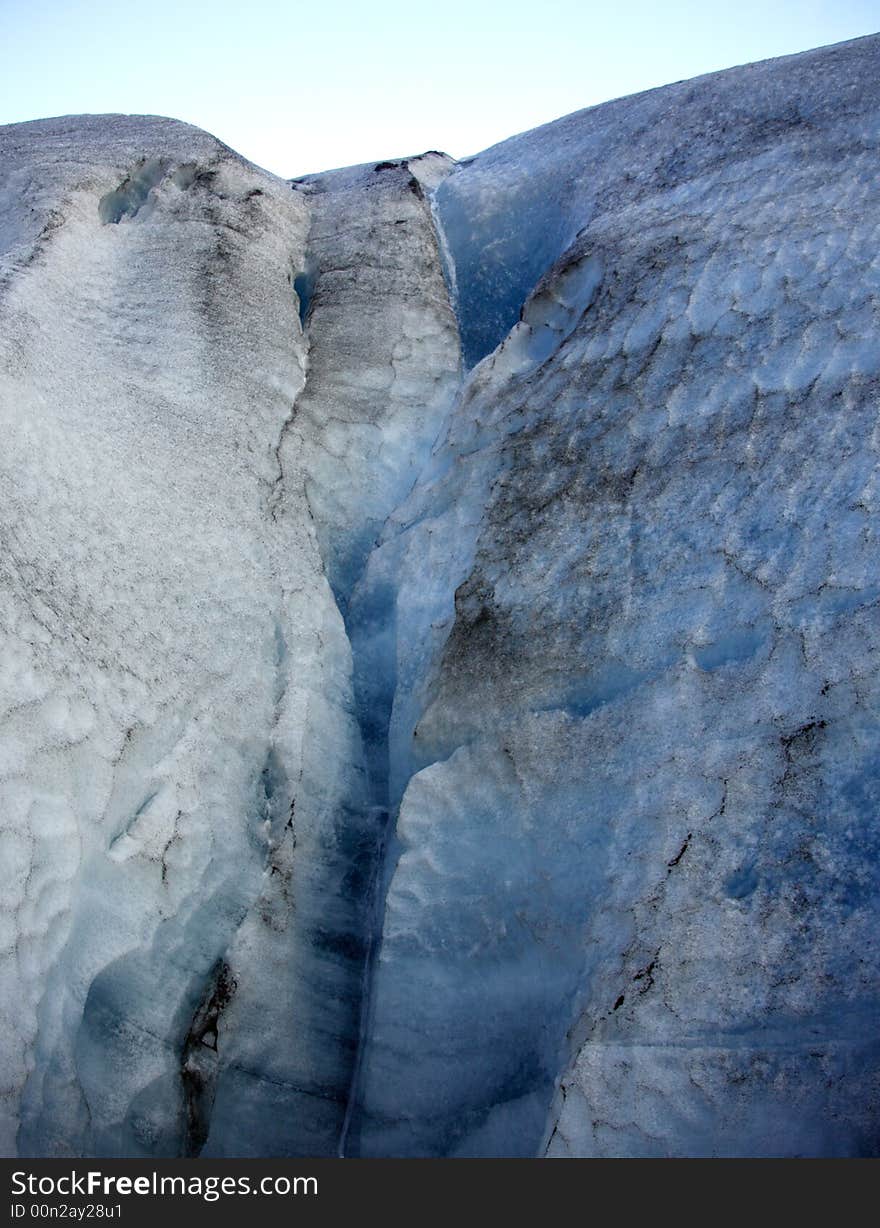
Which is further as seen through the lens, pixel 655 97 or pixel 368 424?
pixel 655 97

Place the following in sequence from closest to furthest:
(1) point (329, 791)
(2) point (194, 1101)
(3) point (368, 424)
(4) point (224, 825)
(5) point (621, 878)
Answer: (5) point (621, 878) → (2) point (194, 1101) → (4) point (224, 825) → (1) point (329, 791) → (3) point (368, 424)

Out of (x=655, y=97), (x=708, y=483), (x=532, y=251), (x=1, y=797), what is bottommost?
(x=1, y=797)

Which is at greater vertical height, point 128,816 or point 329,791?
point 128,816

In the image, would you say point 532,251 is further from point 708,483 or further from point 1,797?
point 1,797

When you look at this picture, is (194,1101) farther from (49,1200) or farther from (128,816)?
(128,816)

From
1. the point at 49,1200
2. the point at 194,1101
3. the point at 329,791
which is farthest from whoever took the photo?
the point at 329,791

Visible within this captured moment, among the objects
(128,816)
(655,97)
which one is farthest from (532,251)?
(128,816)

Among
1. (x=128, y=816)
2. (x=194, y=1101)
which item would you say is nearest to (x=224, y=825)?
(x=128, y=816)
